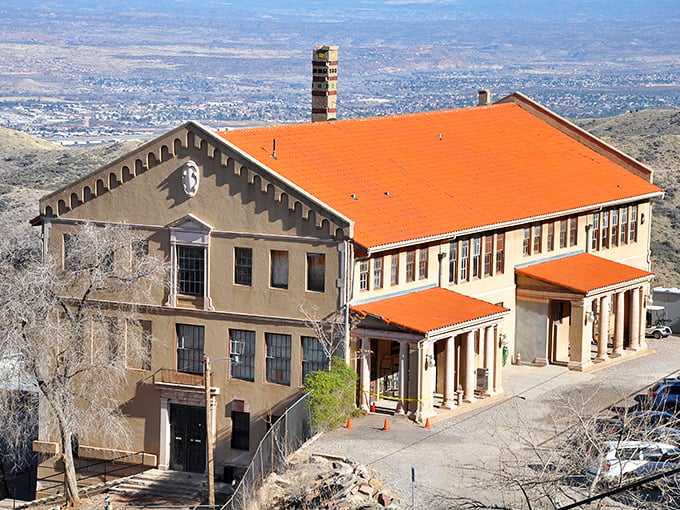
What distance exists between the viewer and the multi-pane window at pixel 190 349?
47069 mm

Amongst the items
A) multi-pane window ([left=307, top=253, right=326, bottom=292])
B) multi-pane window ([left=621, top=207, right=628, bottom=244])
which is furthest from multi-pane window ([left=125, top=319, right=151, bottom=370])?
multi-pane window ([left=621, top=207, right=628, bottom=244])

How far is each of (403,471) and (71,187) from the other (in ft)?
52.2

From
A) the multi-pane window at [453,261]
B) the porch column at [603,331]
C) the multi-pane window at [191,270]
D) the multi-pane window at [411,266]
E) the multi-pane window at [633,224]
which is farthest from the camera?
the multi-pane window at [633,224]

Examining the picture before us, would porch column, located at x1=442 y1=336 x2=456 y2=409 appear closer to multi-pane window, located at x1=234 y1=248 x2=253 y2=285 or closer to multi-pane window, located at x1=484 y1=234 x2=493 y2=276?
multi-pane window, located at x1=234 y1=248 x2=253 y2=285

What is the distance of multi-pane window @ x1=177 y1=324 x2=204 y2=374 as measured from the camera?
4707 cm

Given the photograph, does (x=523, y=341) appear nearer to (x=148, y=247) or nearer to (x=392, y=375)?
(x=392, y=375)

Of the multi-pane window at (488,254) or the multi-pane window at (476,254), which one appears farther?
the multi-pane window at (488,254)

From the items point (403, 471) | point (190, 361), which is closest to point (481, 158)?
point (190, 361)

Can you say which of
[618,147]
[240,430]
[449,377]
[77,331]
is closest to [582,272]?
[449,377]

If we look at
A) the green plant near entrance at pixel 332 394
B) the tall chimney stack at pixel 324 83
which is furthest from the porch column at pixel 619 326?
the green plant near entrance at pixel 332 394

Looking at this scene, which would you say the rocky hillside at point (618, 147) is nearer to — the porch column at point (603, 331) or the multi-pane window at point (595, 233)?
the multi-pane window at point (595, 233)

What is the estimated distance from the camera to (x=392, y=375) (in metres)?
47.3

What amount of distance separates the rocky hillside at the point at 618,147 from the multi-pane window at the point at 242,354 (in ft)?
122

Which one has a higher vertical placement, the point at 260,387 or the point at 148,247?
the point at 148,247
